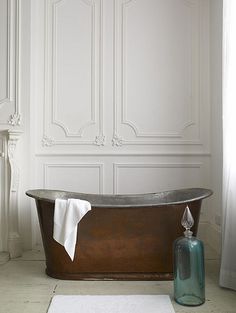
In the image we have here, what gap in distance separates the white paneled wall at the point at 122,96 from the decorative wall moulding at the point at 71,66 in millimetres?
10

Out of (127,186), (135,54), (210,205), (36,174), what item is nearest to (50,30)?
(135,54)

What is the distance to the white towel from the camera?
2223mm

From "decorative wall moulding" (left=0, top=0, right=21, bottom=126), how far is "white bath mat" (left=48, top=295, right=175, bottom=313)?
68.3 inches

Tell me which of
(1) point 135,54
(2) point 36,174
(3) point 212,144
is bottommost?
(2) point 36,174

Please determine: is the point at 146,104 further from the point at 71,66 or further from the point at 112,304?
the point at 112,304

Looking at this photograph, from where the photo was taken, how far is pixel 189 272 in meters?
1.99

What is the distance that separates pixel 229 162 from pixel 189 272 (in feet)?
2.53

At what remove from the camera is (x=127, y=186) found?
3.31 m

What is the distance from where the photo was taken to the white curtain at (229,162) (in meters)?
2.16

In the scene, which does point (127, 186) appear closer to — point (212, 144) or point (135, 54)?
point (212, 144)

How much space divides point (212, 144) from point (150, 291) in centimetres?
168

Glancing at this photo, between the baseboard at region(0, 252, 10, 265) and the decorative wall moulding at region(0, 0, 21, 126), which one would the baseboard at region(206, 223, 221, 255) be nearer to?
the baseboard at region(0, 252, 10, 265)

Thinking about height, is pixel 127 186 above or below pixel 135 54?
below

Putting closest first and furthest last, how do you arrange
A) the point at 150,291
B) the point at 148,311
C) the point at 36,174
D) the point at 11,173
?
the point at 148,311 < the point at 150,291 < the point at 11,173 < the point at 36,174
